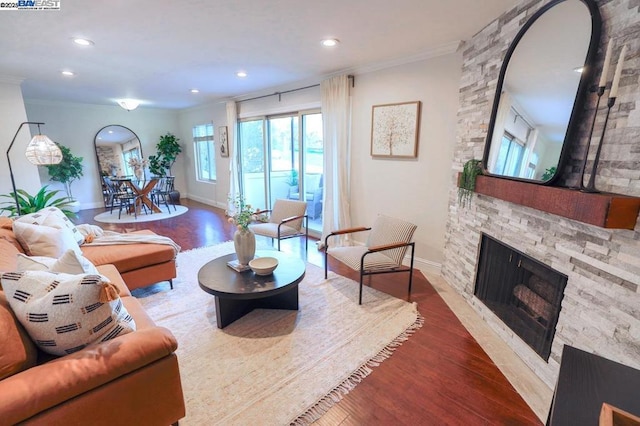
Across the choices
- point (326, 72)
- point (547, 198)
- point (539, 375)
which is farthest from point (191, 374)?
point (326, 72)

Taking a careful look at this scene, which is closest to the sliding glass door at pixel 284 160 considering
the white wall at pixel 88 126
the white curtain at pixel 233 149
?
the white curtain at pixel 233 149

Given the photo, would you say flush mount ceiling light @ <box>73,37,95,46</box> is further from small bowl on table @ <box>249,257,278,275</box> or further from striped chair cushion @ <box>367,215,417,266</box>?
striped chair cushion @ <box>367,215,417,266</box>

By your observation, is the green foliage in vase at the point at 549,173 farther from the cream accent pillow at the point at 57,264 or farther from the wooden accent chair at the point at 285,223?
the cream accent pillow at the point at 57,264

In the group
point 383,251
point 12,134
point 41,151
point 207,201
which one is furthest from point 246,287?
point 207,201

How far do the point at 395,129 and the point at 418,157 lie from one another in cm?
44

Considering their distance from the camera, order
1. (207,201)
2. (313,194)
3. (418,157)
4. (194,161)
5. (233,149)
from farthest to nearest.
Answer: (194,161) → (207,201) → (233,149) → (313,194) → (418,157)

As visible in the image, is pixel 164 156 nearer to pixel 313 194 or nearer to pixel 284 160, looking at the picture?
pixel 284 160

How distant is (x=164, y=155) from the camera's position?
7.54 metres

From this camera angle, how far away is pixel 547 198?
167 centimetres

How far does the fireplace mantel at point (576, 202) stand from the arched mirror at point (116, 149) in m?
8.09

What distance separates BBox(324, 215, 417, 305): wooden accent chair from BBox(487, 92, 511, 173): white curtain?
86cm

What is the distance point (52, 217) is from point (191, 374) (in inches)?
71.8

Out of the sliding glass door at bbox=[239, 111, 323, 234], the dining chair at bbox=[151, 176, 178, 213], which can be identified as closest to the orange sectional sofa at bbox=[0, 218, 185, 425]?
the sliding glass door at bbox=[239, 111, 323, 234]

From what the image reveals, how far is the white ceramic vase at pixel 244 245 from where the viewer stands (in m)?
2.44
